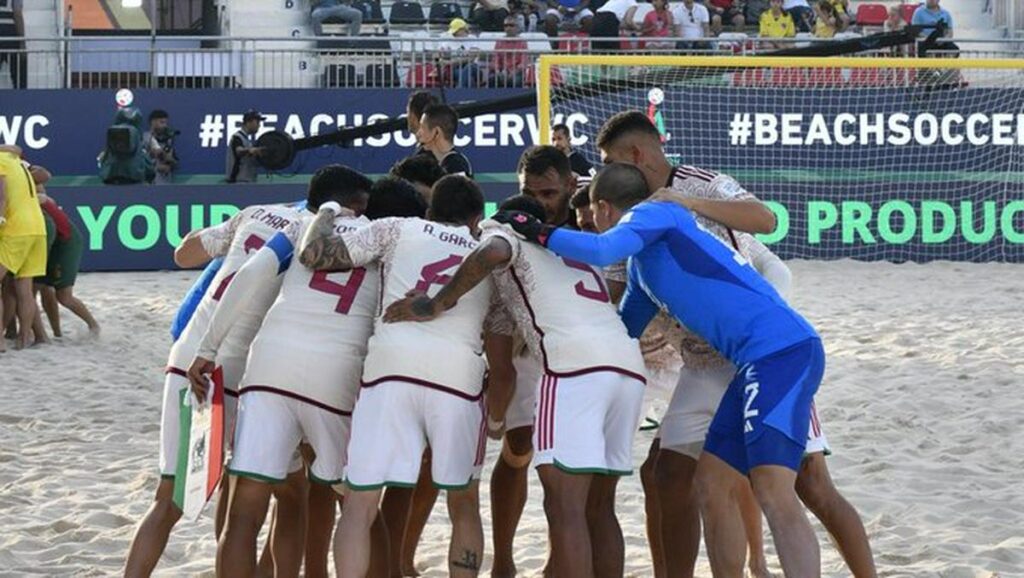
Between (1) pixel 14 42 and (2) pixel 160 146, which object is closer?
(2) pixel 160 146

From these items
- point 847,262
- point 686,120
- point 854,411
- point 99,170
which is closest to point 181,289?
point 99,170

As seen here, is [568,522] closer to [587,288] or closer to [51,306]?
[587,288]

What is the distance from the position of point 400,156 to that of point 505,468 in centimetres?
1267

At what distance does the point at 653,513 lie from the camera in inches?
248

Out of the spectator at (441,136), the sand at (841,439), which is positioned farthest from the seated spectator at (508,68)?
the spectator at (441,136)

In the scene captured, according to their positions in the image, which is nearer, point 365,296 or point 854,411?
point 365,296

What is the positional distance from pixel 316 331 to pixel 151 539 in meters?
0.92

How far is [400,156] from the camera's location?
62.1 feet

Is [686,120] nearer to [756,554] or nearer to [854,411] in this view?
[854,411]

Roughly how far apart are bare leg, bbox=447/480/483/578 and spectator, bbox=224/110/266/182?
1259 centimetres

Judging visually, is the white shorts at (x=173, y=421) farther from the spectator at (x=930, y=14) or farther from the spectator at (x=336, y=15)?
the spectator at (x=930, y=14)

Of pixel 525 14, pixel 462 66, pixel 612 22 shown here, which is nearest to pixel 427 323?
pixel 462 66

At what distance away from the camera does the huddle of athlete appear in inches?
503

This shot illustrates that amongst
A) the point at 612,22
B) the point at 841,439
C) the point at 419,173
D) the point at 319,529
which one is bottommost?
the point at 841,439
